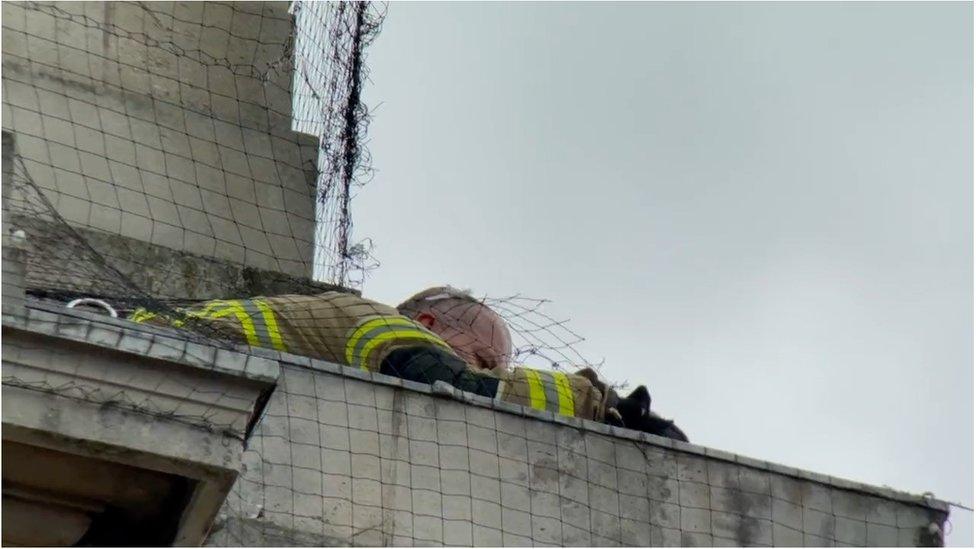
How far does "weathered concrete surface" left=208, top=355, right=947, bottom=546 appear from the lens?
392 inches

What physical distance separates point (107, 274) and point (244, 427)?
289 centimetres

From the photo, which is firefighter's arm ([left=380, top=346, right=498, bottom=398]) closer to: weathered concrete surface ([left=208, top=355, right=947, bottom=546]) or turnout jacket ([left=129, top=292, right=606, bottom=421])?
turnout jacket ([left=129, top=292, right=606, bottom=421])

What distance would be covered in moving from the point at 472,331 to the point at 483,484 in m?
2.29

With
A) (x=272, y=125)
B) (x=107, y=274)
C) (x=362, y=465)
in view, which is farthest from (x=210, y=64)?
(x=362, y=465)

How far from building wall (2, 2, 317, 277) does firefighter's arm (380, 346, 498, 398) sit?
1.82 meters

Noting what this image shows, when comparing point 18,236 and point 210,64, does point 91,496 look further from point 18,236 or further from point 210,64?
point 210,64

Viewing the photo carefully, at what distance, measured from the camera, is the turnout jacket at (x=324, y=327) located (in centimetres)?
1116

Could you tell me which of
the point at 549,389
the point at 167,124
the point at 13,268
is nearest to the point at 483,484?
the point at 549,389

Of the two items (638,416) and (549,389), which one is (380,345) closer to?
(549,389)

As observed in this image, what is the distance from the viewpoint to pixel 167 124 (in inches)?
502

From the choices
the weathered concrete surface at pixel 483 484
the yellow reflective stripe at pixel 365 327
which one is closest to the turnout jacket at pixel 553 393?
the yellow reflective stripe at pixel 365 327

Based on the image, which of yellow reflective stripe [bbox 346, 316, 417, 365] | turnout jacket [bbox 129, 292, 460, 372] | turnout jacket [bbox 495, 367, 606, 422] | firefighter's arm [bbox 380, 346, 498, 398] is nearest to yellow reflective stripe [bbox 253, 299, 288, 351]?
turnout jacket [bbox 129, 292, 460, 372]

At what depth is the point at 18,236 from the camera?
311 inches

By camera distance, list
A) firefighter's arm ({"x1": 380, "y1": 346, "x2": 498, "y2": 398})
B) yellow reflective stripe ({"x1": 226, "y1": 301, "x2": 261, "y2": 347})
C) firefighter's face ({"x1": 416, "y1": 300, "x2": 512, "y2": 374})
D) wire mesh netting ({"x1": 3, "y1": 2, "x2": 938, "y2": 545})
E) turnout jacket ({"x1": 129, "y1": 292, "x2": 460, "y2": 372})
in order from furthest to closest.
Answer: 1. firefighter's face ({"x1": 416, "y1": 300, "x2": 512, "y2": 374})
2. turnout jacket ({"x1": 129, "y1": 292, "x2": 460, "y2": 372})
3. yellow reflective stripe ({"x1": 226, "y1": 301, "x2": 261, "y2": 347})
4. firefighter's arm ({"x1": 380, "y1": 346, "x2": 498, "y2": 398})
5. wire mesh netting ({"x1": 3, "y1": 2, "x2": 938, "y2": 545})
